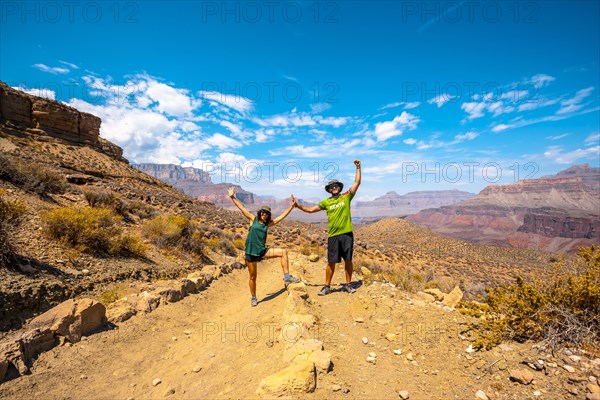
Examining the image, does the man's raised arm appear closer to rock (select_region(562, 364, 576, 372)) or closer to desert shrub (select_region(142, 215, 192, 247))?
rock (select_region(562, 364, 576, 372))

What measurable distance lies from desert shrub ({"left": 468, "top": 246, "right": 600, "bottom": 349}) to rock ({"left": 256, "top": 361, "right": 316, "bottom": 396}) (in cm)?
220

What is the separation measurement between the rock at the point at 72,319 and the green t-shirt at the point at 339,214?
14.2 feet

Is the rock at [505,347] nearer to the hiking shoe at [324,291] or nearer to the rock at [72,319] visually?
the hiking shoe at [324,291]

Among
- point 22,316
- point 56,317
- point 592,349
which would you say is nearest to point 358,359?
point 592,349

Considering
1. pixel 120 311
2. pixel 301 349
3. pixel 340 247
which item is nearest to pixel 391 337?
pixel 301 349

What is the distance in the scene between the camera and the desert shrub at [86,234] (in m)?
6.51

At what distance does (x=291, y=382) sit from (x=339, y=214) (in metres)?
3.69

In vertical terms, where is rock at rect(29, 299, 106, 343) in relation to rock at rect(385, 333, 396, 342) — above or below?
above

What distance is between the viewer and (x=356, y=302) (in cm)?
538

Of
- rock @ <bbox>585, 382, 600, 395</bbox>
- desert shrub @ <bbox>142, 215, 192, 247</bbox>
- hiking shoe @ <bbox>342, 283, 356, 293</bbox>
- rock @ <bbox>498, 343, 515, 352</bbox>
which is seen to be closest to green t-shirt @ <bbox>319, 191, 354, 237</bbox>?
hiking shoe @ <bbox>342, 283, 356, 293</bbox>

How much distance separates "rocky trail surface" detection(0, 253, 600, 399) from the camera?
112 inches

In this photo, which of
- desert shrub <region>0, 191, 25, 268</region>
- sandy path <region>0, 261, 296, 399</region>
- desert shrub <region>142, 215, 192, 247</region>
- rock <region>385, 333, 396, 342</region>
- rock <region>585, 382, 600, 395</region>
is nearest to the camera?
rock <region>585, 382, 600, 395</region>

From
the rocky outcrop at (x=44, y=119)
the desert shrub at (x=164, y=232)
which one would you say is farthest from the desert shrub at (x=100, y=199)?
the rocky outcrop at (x=44, y=119)

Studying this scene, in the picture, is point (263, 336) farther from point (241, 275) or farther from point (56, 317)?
point (241, 275)
